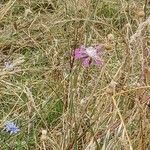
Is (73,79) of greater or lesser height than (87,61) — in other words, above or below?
below

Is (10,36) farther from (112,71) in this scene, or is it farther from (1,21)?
(112,71)

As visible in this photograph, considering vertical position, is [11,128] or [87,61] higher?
[87,61]

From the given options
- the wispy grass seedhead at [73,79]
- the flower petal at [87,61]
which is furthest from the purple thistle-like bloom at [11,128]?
the flower petal at [87,61]

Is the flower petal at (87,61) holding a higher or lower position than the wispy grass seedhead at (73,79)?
higher

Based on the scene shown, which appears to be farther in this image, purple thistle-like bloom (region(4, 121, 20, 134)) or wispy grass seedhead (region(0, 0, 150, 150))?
purple thistle-like bloom (region(4, 121, 20, 134))

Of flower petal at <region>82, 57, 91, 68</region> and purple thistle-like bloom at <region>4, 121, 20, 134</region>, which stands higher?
flower petal at <region>82, 57, 91, 68</region>

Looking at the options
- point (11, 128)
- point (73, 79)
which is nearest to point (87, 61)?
point (73, 79)

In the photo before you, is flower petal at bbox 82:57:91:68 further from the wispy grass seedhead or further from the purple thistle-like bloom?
the purple thistle-like bloom

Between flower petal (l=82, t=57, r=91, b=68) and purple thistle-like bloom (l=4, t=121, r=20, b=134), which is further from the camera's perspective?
purple thistle-like bloom (l=4, t=121, r=20, b=134)

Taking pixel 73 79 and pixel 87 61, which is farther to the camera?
pixel 73 79

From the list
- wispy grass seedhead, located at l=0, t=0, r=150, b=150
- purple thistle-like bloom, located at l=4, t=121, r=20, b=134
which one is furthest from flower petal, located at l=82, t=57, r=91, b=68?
purple thistle-like bloom, located at l=4, t=121, r=20, b=134

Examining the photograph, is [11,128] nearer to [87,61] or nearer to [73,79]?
[73,79]

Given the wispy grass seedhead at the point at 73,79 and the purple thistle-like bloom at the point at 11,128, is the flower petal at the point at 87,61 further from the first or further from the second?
the purple thistle-like bloom at the point at 11,128

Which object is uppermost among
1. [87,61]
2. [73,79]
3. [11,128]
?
[87,61]
